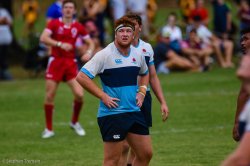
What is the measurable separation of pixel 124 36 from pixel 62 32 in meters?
5.34

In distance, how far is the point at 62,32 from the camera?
14.3m

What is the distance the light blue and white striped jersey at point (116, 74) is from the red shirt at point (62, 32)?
5.24 meters

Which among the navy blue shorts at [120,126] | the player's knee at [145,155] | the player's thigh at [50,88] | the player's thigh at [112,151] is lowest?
the player's thigh at [50,88]

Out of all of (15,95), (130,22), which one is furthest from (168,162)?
(15,95)

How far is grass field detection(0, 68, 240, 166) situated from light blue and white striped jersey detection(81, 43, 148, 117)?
8.96 feet

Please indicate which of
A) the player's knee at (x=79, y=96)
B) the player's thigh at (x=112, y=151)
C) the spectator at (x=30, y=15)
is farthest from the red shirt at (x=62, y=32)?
the spectator at (x=30, y=15)

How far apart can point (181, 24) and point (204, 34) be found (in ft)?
30.4

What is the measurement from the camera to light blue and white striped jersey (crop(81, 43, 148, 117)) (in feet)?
29.7

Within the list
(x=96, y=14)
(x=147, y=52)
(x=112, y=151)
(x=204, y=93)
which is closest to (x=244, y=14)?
(x=96, y=14)

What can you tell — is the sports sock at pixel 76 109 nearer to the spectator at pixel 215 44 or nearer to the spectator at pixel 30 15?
the spectator at pixel 215 44

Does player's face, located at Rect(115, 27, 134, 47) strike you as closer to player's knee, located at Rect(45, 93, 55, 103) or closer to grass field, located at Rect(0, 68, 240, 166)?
grass field, located at Rect(0, 68, 240, 166)

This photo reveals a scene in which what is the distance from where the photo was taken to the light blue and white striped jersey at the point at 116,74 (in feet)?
29.7

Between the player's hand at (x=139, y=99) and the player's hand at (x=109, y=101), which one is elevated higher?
the player's hand at (x=109, y=101)

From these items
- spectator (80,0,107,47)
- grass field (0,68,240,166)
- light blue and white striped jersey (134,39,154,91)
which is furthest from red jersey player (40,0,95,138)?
spectator (80,0,107,47)
